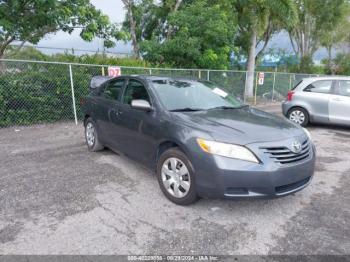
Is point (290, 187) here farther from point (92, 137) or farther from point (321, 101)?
point (321, 101)

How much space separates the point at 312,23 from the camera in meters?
20.8

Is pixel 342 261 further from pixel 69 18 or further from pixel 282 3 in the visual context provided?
pixel 282 3

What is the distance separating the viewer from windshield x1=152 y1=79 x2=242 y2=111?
158 inches

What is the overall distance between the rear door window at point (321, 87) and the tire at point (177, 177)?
657 cm

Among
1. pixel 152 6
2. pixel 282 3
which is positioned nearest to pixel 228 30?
pixel 282 3

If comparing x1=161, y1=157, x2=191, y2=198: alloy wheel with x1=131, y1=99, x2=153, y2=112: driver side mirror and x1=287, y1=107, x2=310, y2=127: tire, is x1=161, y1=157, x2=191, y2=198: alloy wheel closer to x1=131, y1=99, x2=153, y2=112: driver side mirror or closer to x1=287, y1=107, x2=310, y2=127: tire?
x1=131, y1=99, x2=153, y2=112: driver side mirror

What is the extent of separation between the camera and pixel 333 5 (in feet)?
62.4

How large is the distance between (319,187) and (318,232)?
1358 mm

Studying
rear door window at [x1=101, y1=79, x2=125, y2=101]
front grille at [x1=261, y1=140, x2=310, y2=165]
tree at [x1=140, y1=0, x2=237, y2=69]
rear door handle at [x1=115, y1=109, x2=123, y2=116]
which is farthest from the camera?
tree at [x1=140, y1=0, x2=237, y2=69]

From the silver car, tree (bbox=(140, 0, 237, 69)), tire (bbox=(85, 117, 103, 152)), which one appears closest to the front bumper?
tire (bbox=(85, 117, 103, 152))

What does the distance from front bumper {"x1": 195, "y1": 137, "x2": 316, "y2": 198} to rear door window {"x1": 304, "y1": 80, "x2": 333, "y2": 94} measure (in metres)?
6.03

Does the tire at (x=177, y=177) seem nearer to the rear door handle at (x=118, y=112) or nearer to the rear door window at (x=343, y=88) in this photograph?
the rear door handle at (x=118, y=112)

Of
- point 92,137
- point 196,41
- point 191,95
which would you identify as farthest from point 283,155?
point 196,41

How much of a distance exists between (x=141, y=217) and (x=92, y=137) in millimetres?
2892
